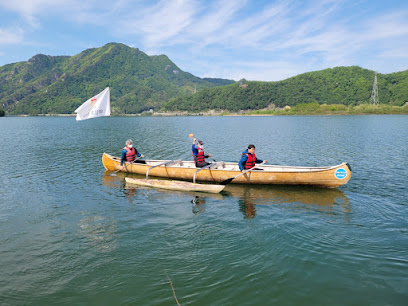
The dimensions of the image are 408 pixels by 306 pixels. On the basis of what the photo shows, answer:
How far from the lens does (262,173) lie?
15109mm

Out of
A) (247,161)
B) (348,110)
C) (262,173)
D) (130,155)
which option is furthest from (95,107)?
(348,110)

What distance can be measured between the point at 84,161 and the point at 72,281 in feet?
65.4

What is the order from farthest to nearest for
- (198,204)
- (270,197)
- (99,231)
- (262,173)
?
(262,173) → (270,197) → (198,204) → (99,231)

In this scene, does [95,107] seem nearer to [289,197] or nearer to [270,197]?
[270,197]

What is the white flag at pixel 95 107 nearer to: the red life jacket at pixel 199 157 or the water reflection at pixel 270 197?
the water reflection at pixel 270 197

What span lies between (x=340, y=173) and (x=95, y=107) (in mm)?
15725

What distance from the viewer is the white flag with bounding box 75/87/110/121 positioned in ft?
56.7

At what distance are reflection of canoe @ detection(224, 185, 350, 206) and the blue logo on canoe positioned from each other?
3.18 feet

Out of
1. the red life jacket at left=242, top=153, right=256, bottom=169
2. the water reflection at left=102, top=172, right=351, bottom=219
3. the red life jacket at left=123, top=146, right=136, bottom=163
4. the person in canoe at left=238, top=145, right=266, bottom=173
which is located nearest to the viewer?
the water reflection at left=102, top=172, right=351, bottom=219

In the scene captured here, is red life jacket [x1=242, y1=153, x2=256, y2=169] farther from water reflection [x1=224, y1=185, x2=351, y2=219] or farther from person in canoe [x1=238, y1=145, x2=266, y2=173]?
water reflection [x1=224, y1=185, x2=351, y2=219]

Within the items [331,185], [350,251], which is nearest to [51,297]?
[350,251]

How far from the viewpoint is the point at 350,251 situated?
8266mm

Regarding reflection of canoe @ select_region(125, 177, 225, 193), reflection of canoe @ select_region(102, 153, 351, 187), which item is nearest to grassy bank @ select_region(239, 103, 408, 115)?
reflection of canoe @ select_region(102, 153, 351, 187)

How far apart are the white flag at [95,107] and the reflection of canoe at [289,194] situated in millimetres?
10076
